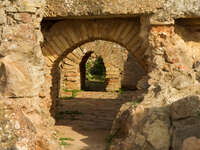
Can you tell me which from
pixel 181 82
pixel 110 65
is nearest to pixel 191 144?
pixel 181 82

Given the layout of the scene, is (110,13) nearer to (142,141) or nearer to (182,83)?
(182,83)

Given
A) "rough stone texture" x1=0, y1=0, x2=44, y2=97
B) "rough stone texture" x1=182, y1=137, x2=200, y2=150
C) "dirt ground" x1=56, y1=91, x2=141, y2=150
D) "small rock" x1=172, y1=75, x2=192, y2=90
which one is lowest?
"dirt ground" x1=56, y1=91, x2=141, y2=150

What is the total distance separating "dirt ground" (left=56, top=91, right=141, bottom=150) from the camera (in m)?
5.41

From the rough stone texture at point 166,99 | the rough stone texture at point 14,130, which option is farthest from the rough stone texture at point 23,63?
the rough stone texture at point 166,99

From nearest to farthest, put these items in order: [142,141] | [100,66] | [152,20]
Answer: [142,141]
[152,20]
[100,66]

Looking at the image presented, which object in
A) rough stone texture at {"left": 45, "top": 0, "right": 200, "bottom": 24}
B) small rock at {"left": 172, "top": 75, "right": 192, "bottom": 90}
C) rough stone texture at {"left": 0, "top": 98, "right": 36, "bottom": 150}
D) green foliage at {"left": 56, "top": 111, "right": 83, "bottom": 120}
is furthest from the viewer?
green foliage at {"left": 56, "top": 111, "right": 83, "bottom": 120}

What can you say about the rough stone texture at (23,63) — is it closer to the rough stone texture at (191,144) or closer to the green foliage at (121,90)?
the rough stone texture at (191,144)

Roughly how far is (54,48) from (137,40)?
Result: 5.29 ft

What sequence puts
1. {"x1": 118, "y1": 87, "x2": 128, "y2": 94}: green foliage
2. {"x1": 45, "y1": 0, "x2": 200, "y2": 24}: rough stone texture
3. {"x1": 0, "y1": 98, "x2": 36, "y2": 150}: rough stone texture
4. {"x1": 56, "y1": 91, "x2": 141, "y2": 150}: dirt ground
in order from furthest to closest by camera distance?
{"x1": 118, "y1": 87, "x2": 128, "y2": 94}: green foliage
{"x1": 56, "y1": 91, "x2": 141, "y2": 150}: dirt ground
{"x1": 45, "y1": 0, "x2": 200, "y2": 24}: rough stone texture
{"x1": 0, "y1": 98, "x2": 36, "y2": 150}: rough stone texture

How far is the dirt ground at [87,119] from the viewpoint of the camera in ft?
17.8

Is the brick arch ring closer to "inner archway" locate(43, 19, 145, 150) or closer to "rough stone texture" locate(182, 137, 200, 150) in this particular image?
"inner archway" locate(43, 19, 145, 150)

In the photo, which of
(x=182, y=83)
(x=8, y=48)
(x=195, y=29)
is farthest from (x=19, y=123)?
(x=195, y=29)

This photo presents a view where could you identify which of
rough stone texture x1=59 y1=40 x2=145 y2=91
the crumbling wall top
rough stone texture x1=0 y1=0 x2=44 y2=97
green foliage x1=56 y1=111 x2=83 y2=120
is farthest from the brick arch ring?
rough stone texture x1=59 y1=40 x2=145 y2=91

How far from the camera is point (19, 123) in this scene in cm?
318
